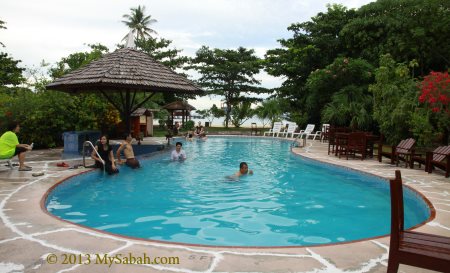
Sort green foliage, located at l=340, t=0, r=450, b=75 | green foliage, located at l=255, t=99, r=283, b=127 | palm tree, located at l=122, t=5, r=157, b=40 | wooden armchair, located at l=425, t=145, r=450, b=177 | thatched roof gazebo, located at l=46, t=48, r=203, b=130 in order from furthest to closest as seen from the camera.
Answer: palm tree, located at l=122, t=5, r=157, b=40 → green foliage, located at l=255, t=99, r=283, b=127 → green foliage, located at l=340, t=0, r=450, b=75 → thatched roof gazebo, located at l=46, t=48, r=203, b=130 → wooden armchair, located at l=425, t=145, r=450, b=177

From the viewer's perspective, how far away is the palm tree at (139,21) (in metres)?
40.8

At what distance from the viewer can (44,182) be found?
298 inches

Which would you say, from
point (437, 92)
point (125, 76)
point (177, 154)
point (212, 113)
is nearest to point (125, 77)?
point (125, 76)

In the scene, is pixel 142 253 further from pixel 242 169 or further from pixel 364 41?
pixel 364 41

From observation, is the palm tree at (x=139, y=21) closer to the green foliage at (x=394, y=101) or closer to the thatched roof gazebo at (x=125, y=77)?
the thatched roof gazebo at (x=125, y=77)

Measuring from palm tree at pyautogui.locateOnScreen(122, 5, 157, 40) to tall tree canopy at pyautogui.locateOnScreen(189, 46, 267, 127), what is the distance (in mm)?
9305

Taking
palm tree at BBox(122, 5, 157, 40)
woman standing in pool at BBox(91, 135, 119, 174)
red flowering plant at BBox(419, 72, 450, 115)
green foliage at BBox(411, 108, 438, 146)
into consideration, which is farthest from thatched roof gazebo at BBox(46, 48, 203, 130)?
palm tree at BBox(122, 5, 157, 40)

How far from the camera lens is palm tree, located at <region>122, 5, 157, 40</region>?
134ft

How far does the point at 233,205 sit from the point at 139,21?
1501 inches

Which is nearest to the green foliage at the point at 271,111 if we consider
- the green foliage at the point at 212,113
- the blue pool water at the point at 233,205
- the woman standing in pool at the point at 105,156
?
the green foliage at the point at 212,113

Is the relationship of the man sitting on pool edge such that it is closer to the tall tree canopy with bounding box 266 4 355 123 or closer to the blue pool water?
the blue pool water

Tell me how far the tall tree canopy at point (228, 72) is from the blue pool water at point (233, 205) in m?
24.0

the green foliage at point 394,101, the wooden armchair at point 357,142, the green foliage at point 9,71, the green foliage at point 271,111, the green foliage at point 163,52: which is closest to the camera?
the green foliage at point 394,101

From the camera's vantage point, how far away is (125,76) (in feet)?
40.4
